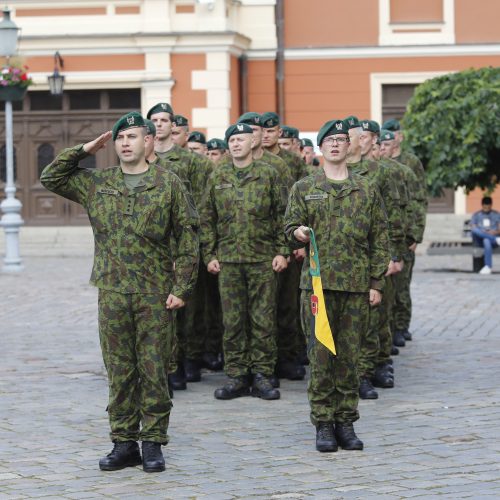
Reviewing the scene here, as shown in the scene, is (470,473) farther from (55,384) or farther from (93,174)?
(55,384)

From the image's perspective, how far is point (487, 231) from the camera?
21.8 m

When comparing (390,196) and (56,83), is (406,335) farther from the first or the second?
(56,83)

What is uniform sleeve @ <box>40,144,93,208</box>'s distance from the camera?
7977 mm

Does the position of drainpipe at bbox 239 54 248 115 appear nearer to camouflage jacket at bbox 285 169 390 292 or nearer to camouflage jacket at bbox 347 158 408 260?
camouflage jacket at bbox 347 158 408 260

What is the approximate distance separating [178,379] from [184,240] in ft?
9.69

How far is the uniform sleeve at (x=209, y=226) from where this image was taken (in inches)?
418

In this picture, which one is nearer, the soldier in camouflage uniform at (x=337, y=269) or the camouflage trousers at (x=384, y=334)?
the soldier in camouflage uniform at (x=337, y=269)

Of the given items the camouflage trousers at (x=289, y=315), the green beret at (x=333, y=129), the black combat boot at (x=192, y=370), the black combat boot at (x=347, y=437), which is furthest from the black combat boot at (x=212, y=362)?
the green beret at (x=333, y=129)

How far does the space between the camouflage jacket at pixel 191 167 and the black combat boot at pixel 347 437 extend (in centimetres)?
304

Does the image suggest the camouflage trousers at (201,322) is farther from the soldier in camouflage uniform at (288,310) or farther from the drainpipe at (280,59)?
the drainpipe at (280,59)

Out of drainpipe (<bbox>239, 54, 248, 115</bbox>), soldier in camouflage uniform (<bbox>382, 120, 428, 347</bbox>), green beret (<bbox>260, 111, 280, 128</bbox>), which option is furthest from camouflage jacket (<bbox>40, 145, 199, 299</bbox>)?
drainpipe (<bbox>239, 54, 248, 115</bbox>)

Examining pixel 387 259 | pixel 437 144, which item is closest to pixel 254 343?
pixel 387 259

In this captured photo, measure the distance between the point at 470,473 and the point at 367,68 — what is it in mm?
23603

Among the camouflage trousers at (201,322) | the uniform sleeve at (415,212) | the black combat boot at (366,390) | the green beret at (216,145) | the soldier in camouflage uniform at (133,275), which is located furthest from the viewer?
the green beret at (216,145)
